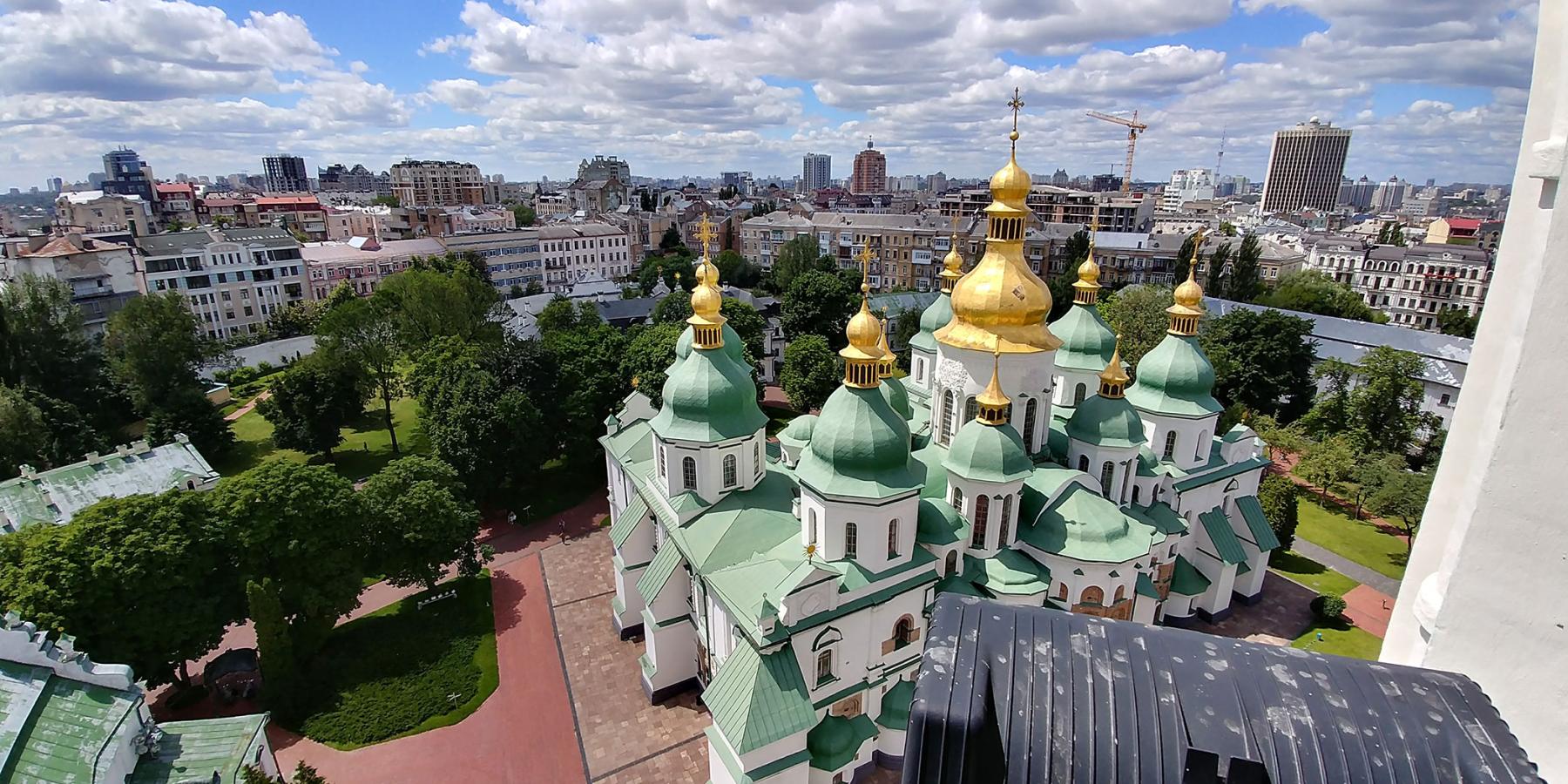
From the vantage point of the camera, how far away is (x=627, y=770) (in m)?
19.9

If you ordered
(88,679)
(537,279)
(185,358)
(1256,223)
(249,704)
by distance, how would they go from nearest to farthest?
(88,679) → (249,704) → (185,358) → (537,279) → (1256,223)

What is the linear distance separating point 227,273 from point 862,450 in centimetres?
6865

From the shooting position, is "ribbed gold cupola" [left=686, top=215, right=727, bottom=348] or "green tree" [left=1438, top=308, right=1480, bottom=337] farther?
"green tree" [left=1438, top=308, right=1480, bottom=337]

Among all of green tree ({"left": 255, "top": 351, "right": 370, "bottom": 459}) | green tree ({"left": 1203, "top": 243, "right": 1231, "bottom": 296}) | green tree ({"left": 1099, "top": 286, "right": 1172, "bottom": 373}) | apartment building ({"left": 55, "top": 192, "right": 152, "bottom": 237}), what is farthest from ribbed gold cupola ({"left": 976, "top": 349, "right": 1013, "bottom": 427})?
apartment building ({"left": 55, "top": 192, "right": 152, "bottom": 237})

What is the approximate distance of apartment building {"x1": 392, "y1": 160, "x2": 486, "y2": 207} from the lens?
148 metres

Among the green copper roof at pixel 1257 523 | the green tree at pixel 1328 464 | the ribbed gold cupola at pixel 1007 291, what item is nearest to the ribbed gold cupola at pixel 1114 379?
the ribbed gold cupola at pixel 1007 291

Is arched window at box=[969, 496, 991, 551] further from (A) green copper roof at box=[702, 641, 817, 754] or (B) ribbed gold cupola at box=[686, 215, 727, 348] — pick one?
(B) ribbed gold cupola at box=[686, 215, 727, 348]

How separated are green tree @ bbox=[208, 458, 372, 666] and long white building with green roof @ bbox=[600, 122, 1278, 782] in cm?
932

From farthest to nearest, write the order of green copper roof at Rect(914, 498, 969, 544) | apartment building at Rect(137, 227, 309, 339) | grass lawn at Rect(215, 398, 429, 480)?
apartment building at Rect(137, 227, 309, 339)
grass lawn at Rect(215, 398, 429, 480)
green copper roof at Rect(914, 498, 969, 544)

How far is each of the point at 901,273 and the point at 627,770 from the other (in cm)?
7551

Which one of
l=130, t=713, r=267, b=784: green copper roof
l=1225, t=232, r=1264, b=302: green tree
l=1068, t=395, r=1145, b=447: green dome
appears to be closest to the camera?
l=130, t=713, r=267, b=784: green copper roof

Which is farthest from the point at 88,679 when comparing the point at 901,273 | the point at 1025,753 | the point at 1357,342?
the point at 901,273

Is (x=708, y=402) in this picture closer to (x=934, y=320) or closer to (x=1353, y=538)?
(x=934, y=320)

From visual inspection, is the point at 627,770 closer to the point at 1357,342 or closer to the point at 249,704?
the point at 249,704
